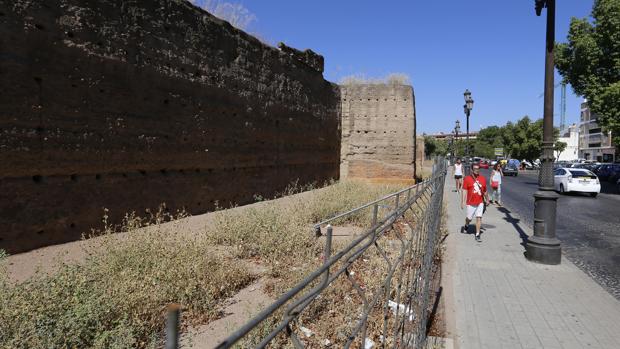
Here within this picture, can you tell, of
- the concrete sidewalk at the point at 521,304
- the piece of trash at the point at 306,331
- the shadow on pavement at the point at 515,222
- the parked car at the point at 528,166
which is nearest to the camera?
the piece of trash at the point at 306,331

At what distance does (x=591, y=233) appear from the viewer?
10.5 metres

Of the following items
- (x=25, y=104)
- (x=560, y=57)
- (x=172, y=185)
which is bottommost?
(x=172, y=185)

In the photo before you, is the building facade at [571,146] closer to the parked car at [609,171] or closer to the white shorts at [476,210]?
the parked car at [609,171]

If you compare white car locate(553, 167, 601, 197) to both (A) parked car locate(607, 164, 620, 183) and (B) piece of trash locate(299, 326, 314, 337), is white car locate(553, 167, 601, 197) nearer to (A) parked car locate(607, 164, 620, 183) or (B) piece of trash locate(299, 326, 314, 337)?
(A) parked car locate(607, 164, 620, 183)

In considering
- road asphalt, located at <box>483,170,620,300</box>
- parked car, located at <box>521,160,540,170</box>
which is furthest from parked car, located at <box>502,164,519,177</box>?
road asphalt, located at <box>483,170,620,300</box>

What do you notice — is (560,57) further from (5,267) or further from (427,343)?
(5,267)

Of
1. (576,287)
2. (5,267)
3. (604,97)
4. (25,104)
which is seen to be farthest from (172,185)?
(604,97)

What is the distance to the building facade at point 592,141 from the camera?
2702 inches

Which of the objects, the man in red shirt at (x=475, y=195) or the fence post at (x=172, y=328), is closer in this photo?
the fence post at (x=172, y=328)

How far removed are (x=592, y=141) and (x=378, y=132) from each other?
79.9 m

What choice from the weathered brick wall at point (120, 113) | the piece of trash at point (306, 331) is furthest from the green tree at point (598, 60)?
the piece of trash at point (306, 331)

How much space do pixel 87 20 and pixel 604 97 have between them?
24.4 meters

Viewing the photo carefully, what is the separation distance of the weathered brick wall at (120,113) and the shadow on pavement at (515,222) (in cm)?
728

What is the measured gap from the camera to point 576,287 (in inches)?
236
